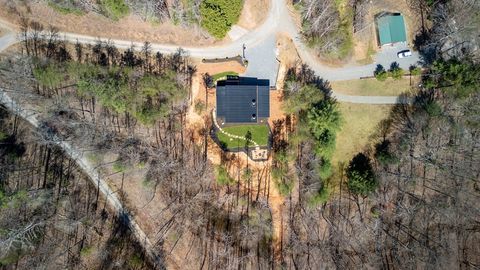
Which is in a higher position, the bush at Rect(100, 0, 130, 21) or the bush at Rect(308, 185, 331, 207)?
the bush at Rect(100, 0, 130, 21)

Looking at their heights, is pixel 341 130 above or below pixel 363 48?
below

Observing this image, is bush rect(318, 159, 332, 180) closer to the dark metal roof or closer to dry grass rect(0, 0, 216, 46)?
the dark metal roof

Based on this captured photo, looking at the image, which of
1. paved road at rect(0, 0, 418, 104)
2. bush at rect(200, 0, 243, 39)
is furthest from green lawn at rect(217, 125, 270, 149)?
bush at rect(200, 0, 243, 39)

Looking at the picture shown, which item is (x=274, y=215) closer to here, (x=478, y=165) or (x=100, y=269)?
(x=100, y=269)

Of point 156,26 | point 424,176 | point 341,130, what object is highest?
point 156,26

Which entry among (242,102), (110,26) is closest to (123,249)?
(242,102)

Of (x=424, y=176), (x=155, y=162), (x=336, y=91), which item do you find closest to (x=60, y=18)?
(x=155, y=162)

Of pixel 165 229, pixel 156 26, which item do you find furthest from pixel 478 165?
pixel 156 26
